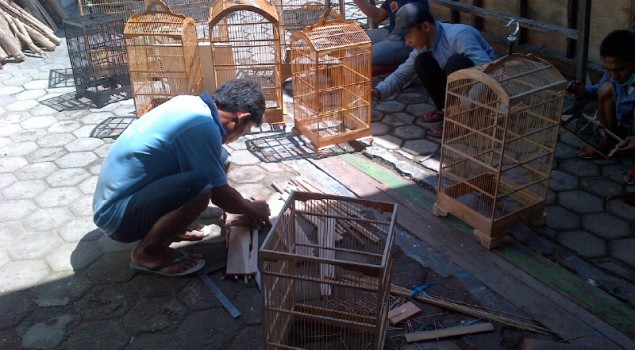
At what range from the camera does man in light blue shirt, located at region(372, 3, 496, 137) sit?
16.8 ft

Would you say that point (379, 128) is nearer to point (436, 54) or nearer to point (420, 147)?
point (420, 147)

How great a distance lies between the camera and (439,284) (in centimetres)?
353

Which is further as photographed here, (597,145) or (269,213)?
(597,145)

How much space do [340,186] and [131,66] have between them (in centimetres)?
251

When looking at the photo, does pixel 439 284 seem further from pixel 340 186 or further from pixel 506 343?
pixel 340 186

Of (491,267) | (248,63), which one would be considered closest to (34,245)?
(248,63)

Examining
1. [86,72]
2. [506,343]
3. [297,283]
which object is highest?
[86,72]

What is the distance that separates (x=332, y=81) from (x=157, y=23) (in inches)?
69.3

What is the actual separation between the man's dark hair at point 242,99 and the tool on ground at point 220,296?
1.02 metres

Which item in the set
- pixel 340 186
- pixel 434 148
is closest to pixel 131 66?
pixel 340 186

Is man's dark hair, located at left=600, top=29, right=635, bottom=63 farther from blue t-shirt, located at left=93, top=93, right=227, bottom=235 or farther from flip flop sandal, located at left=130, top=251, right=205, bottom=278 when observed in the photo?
flip flop sandal, located at left=130, top=251, right=205, bottom=278

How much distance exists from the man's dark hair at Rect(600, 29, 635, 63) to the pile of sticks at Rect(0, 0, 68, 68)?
726 centimetres

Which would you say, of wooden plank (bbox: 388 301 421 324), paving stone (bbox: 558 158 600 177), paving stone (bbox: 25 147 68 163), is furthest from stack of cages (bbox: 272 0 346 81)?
wooden plank (bbox: 388 301 421 324)

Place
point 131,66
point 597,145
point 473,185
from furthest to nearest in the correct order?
point 131,66 < point 597,145 < point 473,185
